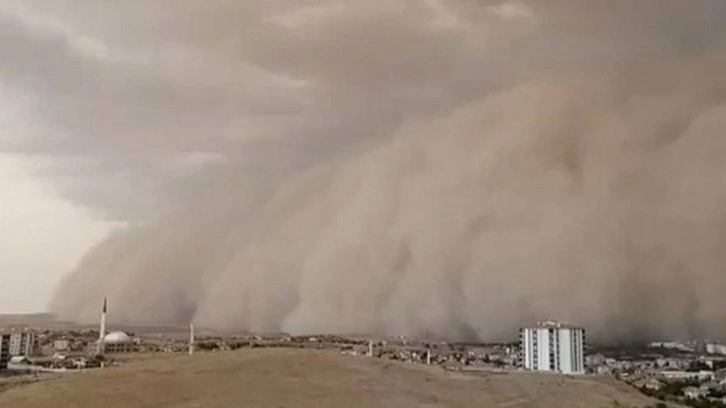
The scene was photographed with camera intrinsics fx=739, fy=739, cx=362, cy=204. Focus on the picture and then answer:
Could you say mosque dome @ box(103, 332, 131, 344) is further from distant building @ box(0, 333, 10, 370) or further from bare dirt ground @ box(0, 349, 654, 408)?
bare dirt ground @ box(0, 349, 654, 408)

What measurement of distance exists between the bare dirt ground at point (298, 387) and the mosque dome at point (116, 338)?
5.78m

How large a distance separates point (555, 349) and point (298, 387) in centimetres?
770

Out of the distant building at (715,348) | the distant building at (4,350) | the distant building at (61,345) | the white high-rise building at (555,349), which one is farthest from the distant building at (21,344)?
the distant building at (715,348)

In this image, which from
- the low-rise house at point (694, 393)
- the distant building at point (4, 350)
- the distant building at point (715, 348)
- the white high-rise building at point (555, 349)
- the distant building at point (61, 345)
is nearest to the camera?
the low-rise house at point (694, 393)

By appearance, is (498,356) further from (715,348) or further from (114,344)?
(114,344)

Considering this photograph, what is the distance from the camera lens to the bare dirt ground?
827cm

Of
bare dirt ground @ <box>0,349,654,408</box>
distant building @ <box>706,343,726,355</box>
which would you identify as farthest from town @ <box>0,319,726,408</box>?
bare dirt ground @ <box>0,349,654,408</box>

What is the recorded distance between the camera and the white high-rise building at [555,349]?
14930 millimetres

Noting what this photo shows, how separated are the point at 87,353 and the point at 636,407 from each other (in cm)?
1072

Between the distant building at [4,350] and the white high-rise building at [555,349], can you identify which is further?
the white high-rise building at [555,349]

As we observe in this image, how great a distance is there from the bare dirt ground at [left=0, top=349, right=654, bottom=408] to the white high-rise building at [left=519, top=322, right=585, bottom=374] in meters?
2.71

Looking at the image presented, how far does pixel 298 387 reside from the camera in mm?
9117

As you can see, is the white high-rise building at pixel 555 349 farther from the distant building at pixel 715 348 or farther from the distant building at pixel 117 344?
the distant building at pixel 117 344

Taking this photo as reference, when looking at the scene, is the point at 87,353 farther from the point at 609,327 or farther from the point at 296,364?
the point at 609,327
